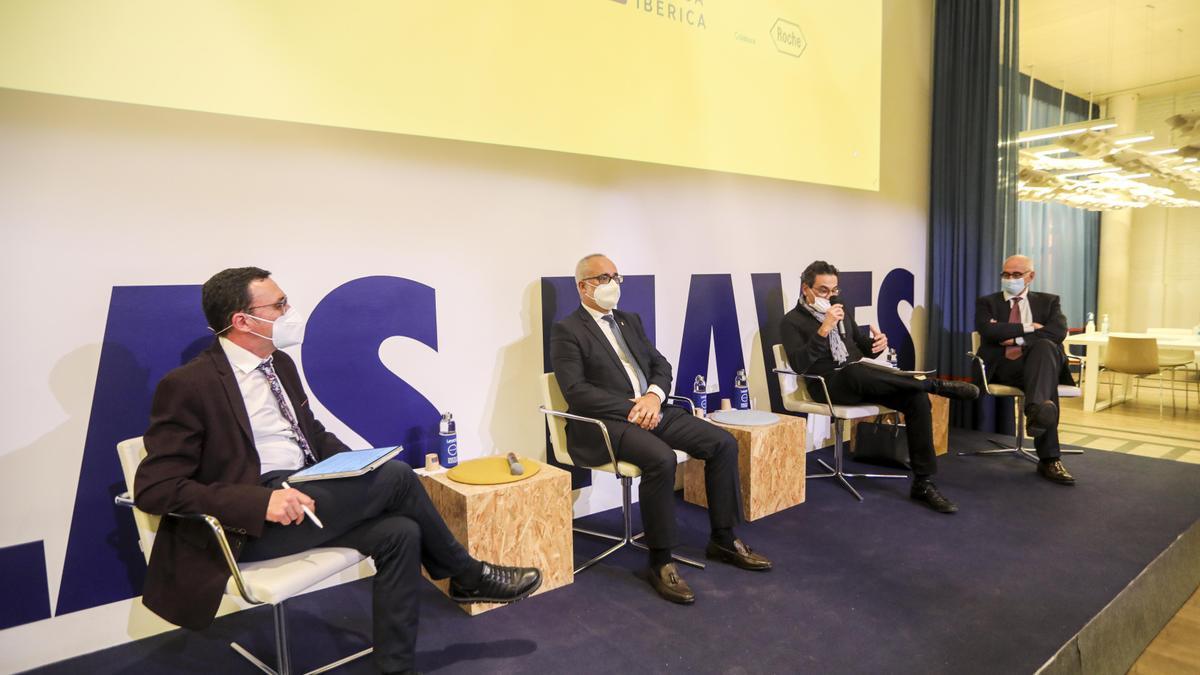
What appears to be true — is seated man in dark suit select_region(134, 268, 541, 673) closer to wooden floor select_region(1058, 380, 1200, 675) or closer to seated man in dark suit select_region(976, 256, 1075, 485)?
wooden floor select_region(1058, 380, 1200, 675)

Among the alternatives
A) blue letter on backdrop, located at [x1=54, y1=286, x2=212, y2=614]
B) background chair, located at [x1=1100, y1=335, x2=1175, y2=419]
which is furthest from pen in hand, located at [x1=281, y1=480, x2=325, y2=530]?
background chair, located at [x1=1100, y1=335, x2=1175, y2=419]

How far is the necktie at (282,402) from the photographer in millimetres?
2104

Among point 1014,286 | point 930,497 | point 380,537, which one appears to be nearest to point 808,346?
point 930,497

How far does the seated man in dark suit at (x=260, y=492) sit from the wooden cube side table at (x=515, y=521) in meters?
0.21

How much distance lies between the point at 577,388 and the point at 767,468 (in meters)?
1.19

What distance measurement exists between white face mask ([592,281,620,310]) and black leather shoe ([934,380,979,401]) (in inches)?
85.6

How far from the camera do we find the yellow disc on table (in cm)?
254

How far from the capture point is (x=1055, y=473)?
12.6 feet

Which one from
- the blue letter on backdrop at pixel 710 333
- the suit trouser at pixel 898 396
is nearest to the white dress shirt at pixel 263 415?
the blue letter on backdrop at pixel 710 333

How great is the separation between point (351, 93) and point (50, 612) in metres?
1.93

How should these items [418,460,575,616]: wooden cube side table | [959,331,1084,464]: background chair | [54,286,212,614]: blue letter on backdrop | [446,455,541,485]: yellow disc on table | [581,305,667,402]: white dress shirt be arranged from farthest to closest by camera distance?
[959,331,1084,464]: background chair → [581,305,667,402]: white dress shirt → [446,455,541,485]: yellow disc on table → [418,460,575,616]: wooden cube side table → [54,286,212,614]: blue letter on backdrop

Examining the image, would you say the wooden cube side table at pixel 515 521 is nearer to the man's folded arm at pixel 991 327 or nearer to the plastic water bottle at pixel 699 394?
the plastic water bottle at pixel 699 394

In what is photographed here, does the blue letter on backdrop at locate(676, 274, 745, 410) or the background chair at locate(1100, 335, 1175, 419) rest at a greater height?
the blue letter on backdrop at locate(676, 274, 745, 410)

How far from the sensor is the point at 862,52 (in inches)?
158
